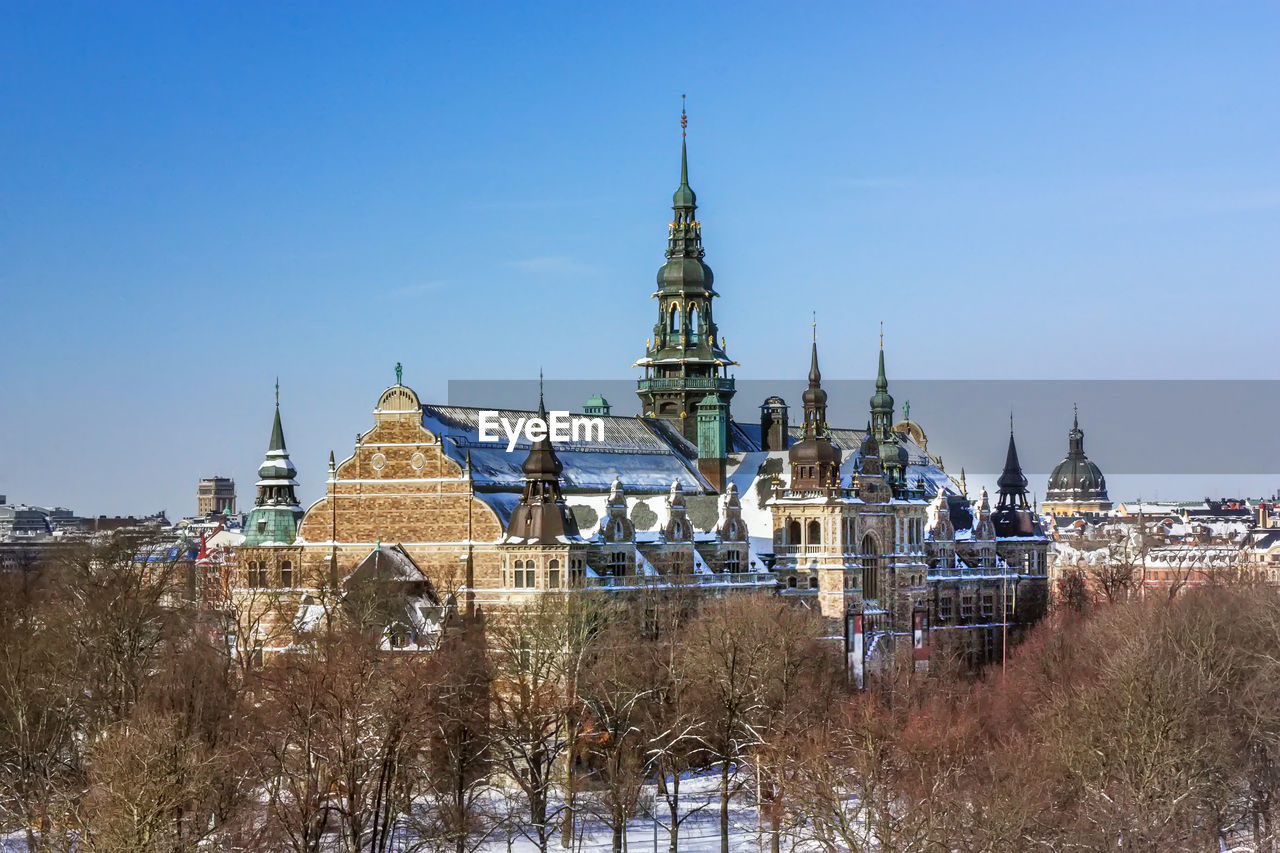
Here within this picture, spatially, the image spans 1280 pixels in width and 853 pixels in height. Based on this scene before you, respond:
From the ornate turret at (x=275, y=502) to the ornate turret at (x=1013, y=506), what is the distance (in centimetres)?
5851

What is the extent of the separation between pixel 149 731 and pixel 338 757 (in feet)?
27.3

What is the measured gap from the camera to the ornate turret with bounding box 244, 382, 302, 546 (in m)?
113

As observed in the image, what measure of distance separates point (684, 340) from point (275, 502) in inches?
1227

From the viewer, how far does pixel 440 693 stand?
8438 centimetres

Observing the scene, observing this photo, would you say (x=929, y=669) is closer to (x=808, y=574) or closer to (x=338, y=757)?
(x=808, y=574)

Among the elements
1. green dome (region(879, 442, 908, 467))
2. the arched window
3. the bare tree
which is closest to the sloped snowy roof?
the arched window

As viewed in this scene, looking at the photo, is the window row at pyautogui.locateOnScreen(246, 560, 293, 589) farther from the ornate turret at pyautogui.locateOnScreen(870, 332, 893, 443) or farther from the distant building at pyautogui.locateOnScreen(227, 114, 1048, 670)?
the ornate turret at pyautogui.locateOnScreen(870, 332, 893, 443)

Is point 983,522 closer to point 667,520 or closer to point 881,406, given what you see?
point 881,406

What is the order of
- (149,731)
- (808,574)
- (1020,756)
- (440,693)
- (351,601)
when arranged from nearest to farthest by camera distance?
(149,731) → (1020,756) → (440,693) → (351,601) → (808,574)

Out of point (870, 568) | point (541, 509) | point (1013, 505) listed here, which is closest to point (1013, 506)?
point (1013, 505)

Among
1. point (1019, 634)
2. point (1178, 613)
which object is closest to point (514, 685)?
point (1178, 613)

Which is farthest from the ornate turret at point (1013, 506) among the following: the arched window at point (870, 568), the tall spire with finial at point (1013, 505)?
the arched window at point (870, 568)

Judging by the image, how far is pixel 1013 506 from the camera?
511ft

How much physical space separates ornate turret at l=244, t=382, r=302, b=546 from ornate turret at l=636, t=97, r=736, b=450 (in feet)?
88.7
